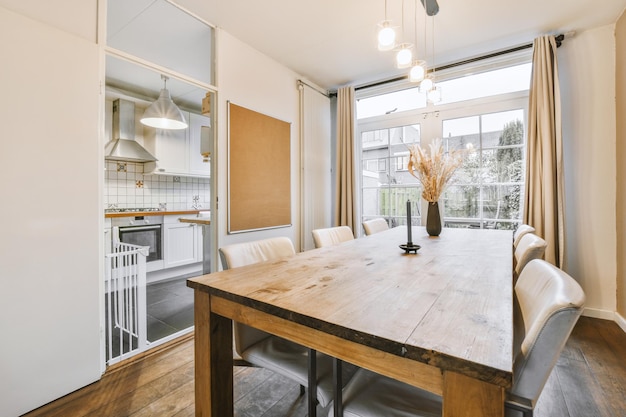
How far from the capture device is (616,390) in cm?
154

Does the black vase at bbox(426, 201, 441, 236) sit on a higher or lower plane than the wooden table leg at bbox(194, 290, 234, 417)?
higher

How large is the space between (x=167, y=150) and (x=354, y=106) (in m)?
2.86

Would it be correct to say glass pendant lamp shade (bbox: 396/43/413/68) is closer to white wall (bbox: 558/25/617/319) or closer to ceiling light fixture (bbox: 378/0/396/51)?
ceiling light fixture (bbox: 378/0/396/51)

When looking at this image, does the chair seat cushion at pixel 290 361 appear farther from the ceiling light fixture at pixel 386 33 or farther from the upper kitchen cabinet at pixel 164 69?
the upper kitchen cabinet at pixel 164 69

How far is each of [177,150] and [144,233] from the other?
1416 mm

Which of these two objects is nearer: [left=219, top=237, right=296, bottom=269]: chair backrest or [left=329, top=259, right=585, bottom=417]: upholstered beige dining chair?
[left=329, top=259, right=585, bottom=417]: upholstered beige dining chair

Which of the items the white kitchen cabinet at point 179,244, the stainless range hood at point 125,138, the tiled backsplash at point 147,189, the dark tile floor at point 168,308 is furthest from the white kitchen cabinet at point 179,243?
the stainless range hood at point 125,138

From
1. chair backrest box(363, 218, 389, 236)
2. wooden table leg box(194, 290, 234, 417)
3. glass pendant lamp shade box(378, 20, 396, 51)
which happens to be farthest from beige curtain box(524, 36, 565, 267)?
wooden table leg box(194, 290, 234, 417)

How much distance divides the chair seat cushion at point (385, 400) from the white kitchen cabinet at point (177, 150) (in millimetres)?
4159

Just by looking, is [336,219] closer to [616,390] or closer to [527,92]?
[527,92]

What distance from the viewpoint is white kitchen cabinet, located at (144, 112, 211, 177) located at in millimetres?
4129

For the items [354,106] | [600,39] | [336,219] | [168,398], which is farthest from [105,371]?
[600,39]

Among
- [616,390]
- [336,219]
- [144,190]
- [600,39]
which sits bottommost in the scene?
[616,390]

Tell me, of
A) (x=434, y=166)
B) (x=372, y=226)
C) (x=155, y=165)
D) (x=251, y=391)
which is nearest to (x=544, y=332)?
(x=251, y=391)
